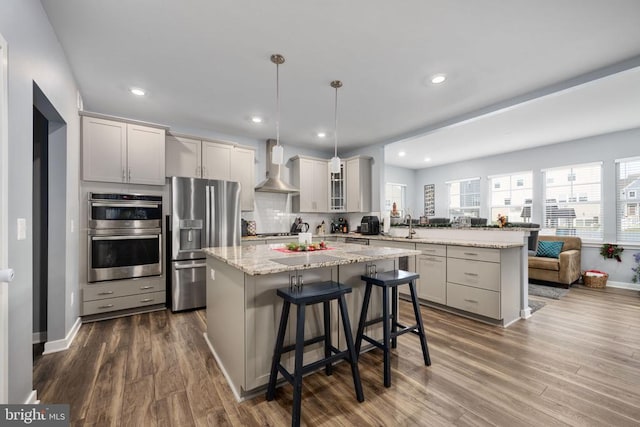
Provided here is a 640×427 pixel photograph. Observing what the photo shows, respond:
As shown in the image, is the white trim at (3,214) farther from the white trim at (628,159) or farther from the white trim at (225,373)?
the white trim at (628,159)

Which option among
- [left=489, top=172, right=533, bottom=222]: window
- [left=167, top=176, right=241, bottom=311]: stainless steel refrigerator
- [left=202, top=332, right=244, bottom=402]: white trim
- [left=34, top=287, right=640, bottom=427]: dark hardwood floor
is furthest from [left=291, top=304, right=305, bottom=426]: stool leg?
[left=489, top=172, right=533, bottom=222]: window

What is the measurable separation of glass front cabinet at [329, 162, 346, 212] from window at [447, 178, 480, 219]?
12.3 feet

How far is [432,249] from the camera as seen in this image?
373cm

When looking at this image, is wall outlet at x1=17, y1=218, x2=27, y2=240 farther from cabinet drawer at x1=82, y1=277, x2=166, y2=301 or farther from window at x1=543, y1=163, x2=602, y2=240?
window at x1=543, y1=163, x2=602, y2=240

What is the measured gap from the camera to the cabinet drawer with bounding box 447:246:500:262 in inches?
122

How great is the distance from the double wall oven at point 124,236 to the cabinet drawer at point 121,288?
0.24ft

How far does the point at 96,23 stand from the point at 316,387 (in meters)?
3.14

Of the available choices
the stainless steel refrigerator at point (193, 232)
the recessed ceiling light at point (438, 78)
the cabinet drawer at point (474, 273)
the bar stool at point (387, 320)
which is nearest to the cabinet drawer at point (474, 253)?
the cabinet drawer at point (474, 273)

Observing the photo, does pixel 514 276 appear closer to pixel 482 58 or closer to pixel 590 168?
pixel 482 58

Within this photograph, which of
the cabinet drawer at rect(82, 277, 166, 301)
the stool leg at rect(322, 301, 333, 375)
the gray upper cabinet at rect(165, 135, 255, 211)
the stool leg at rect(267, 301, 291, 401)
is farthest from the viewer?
the gray upper cabinet at rect(165, 135, 255, 211)

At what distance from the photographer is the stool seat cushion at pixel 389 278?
2.12 meters

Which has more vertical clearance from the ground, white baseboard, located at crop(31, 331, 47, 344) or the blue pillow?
the blue pillow

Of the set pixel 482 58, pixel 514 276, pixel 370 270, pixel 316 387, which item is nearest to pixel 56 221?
pixel 316 387

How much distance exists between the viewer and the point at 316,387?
6.46 feet
